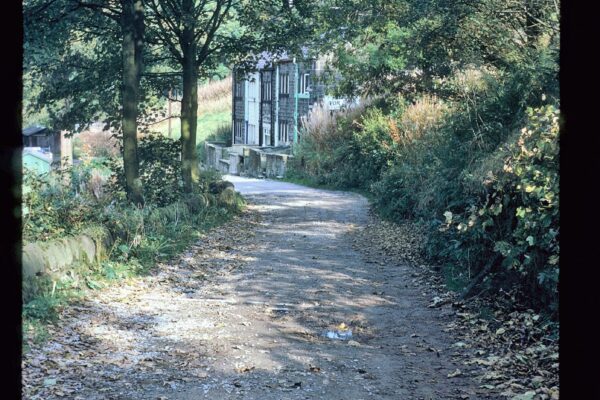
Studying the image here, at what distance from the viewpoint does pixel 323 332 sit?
8.90m

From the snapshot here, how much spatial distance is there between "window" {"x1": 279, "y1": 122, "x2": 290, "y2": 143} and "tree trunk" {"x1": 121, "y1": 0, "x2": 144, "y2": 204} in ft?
122

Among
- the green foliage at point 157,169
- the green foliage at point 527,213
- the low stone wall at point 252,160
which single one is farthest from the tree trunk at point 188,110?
the low stone wall at point 252,160

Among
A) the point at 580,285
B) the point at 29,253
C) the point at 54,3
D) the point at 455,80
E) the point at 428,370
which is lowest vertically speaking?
the point at 428,370

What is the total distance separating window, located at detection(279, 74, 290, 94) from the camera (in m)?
52.8

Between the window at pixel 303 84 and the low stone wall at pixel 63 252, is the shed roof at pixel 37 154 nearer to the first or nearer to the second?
the low stone wall at pixel 63 252

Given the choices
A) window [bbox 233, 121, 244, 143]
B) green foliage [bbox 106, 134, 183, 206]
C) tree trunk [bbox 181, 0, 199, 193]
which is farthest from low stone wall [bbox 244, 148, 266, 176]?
tree trunk [bbox 181, 0, 199, 193]

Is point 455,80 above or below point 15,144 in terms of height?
above

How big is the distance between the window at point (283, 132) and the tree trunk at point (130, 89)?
37.2 metres

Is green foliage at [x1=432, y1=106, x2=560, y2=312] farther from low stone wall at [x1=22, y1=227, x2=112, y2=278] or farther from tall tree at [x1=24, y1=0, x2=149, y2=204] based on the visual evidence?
tall tree at [x1=24, y1=0, x2=149, y2=204]

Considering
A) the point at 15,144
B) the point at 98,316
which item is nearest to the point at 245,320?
the point at 98,316

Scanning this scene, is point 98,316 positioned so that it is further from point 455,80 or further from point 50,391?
point 455,80

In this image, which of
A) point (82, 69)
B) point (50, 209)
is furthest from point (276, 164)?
point (50, 209)

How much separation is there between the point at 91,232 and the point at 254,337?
3.73 metres

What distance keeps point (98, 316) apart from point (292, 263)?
5150 mm
